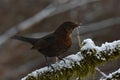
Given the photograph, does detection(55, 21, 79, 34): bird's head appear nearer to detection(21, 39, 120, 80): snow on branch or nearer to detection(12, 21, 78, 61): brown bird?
detection(12, 21, 78, 61): brown bird

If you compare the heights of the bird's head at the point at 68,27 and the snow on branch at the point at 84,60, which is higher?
the bird's head at the point at 68,27

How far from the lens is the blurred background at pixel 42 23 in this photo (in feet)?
41.8

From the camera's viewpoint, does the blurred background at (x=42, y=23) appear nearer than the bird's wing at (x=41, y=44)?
No

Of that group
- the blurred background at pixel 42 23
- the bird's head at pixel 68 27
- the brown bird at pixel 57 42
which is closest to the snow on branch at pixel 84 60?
the brown bird at pixel 57 42

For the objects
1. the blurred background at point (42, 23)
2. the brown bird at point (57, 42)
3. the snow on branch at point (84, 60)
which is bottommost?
the snow on branch at point (84, 60)

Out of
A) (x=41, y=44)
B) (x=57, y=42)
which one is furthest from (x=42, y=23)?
(x=57, y=42)

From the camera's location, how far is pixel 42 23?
15.0 metres

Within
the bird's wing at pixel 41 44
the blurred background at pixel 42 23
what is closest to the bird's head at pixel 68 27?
the bird's wing at pixel 41 44

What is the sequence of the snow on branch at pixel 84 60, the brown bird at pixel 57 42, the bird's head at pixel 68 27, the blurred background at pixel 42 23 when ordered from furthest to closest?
the blurred background at pixel 42 23 < the bird's head at pixel 68 27 < the brown bird at pixel 57 42 < the snow on branch at pixel 84 60

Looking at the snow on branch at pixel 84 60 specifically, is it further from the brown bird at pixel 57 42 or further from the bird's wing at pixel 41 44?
the bird's wing at pixel 41 44

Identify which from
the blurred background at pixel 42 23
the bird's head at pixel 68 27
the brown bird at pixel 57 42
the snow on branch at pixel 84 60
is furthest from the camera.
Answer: the blurred background at pixel 42 23

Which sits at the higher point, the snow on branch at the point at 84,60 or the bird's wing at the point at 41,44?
the bird's wing at the point at 41,44

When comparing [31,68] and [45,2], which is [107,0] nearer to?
[45,2]

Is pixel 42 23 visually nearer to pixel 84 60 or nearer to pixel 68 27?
pixel 68 27
